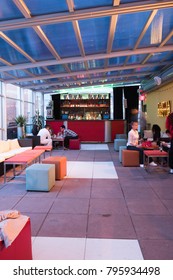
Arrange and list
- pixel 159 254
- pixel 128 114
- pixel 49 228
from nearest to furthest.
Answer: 1. pixel 159 254
2. pixel 49 228
3. pixel 128 114

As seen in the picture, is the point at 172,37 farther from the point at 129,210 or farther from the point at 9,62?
the point at 129,210

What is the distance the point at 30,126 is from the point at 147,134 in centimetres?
706

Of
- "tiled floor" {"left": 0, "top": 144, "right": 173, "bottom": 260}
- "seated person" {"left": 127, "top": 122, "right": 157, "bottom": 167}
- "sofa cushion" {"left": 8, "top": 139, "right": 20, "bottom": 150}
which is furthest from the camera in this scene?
"sofa cushion" {"left": 8, "top": 139, "right": 20, "bottom": 150}

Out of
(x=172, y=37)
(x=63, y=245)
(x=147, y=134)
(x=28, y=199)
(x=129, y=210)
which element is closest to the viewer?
(x=63, y=245)

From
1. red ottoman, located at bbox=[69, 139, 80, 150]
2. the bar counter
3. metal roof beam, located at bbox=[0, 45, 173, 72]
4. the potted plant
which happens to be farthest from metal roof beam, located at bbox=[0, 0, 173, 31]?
the bar counter

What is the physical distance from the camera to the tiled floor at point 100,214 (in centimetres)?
328

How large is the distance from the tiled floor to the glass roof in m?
3.36

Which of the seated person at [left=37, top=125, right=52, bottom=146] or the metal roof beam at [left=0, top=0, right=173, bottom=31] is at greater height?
the metal roof beam at [left=0, top=0, right=173, bottom=31]

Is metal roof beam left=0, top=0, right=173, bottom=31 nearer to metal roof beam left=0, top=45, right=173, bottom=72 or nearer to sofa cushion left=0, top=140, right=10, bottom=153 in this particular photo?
metal roof beam left=0, top=45, right=173, bottom=72

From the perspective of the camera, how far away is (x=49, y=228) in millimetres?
3904

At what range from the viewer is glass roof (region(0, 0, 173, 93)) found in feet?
17.6

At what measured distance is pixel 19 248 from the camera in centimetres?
258
